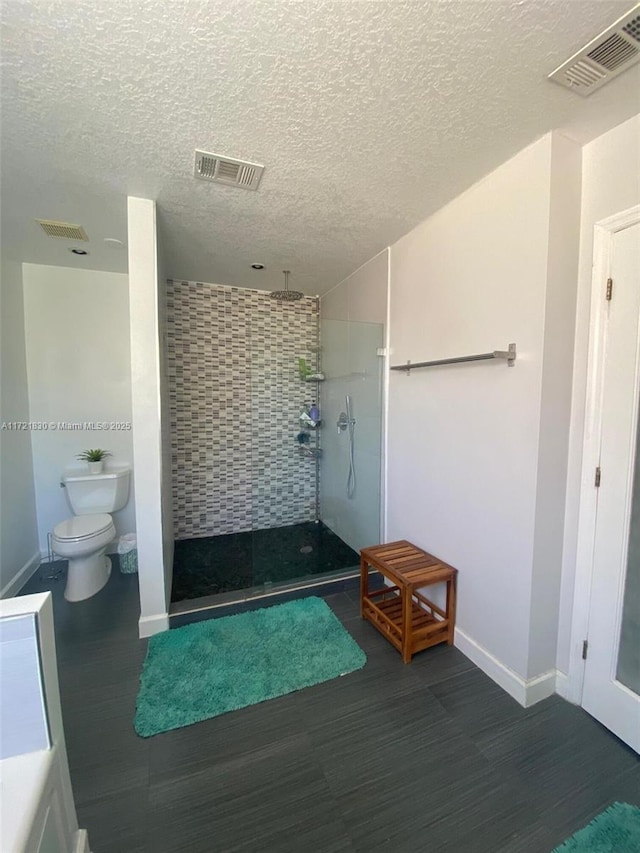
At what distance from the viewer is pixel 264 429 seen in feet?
11.2

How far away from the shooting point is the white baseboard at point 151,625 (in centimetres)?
197

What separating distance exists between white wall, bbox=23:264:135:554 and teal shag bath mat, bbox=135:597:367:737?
1566mm

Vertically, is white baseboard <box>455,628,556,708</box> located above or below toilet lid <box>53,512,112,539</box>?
below

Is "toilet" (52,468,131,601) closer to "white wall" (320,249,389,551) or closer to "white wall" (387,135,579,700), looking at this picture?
"white wall" (320,249,389,551)

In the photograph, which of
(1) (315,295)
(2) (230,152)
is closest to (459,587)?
(2) (230,152)

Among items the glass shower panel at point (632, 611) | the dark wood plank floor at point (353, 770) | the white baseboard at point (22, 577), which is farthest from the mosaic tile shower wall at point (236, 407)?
the glass shower panel at point (632, 611)

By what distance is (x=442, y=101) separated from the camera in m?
1.21

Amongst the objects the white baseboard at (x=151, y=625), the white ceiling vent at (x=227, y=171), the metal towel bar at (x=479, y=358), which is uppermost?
the white ceiling vent at (x=227, y=171)

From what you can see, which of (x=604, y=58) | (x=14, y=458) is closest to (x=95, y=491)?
(x=14, y=458)

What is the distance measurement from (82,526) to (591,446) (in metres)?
3.03

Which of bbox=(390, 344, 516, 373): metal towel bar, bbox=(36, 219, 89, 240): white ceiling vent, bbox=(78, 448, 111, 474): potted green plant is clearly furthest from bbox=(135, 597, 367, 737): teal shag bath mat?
bbox=(36, 219, 89, 240): white ceiling vent

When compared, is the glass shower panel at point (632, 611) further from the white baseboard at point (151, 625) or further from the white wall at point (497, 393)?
the white baseboard at point (151, 625)

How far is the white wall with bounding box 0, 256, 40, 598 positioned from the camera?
2365 mm

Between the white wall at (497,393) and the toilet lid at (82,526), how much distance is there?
2196mm
